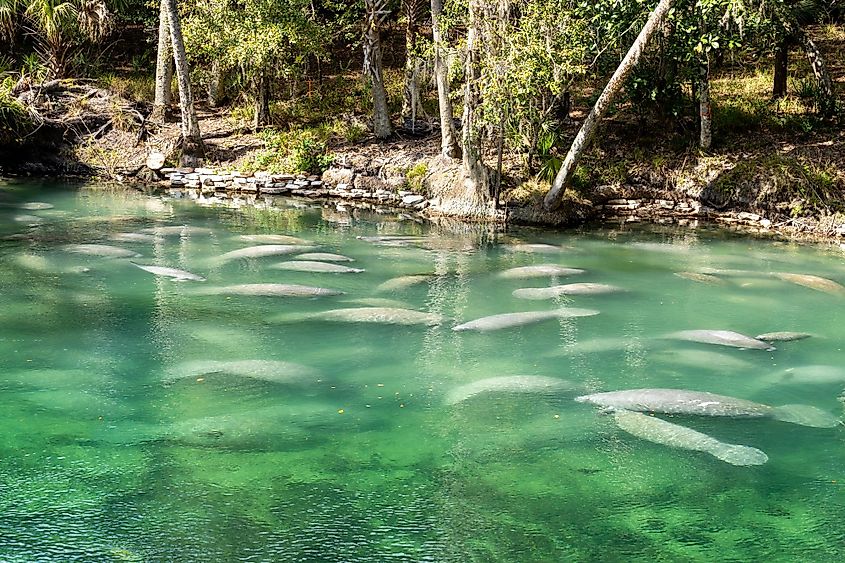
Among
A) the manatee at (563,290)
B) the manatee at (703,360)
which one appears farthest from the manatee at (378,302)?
the manatee at (703,360)

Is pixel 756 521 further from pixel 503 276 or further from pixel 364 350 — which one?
pixel 503 276

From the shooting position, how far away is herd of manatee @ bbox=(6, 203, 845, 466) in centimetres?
782

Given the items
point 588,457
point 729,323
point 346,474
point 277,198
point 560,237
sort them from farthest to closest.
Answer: point 277,198 < point 560,237 < point 729,323 < point 588,457 < point 346,474

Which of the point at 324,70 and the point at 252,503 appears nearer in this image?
the point at 252,503

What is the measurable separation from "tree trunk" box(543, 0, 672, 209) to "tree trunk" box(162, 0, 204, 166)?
341 inches

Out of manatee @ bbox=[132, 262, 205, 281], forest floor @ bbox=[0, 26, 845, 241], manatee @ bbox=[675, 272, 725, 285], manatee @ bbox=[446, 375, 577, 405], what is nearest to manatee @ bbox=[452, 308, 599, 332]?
manatee @ bbox=[446, 375, 577, 405]

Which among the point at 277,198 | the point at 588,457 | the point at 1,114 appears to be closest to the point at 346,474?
the point at 588,457

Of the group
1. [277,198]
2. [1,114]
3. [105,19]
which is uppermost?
[105,19]

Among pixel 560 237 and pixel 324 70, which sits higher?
pixel 324 70

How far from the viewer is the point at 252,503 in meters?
6.29

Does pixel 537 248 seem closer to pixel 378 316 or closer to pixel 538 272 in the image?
pixel 538 272

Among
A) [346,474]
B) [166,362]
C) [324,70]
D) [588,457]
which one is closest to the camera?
[346,474]

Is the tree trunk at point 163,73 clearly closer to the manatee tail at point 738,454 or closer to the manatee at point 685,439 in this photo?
the manatee at point 685,439

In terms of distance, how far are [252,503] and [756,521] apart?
347 cm
